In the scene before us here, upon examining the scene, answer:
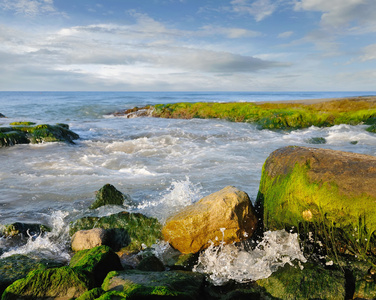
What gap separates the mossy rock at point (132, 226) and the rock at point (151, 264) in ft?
2.05

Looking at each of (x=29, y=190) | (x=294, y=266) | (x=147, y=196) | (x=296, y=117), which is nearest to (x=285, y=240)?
(x=294, y=266)

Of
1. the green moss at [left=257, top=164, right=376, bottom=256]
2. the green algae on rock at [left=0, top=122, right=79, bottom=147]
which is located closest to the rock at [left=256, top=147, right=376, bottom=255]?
the green moss at [left=257, top=164, right=376, bottom=256]

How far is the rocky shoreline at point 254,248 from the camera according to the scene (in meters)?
3.18

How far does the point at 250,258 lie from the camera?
3971 millimetres

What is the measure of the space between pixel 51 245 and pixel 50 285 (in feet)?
5.97

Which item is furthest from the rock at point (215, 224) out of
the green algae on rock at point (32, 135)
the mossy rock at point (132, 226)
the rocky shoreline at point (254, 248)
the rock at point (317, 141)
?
the rock at point (317, 141)

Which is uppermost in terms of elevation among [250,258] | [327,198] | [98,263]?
[327,198]

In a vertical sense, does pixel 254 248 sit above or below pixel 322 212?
below

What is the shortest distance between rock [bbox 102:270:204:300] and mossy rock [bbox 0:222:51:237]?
8.21ft

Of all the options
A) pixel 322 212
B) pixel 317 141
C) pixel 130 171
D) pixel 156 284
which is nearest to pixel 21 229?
pixel 156 284

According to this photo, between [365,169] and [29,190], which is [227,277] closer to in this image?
[365,169]

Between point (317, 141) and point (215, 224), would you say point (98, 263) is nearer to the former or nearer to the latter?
point (215, 224)

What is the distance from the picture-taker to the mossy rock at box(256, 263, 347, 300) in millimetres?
3184

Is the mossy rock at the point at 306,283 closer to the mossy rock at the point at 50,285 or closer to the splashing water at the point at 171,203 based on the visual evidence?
the mossy rock at the point at 50,285
